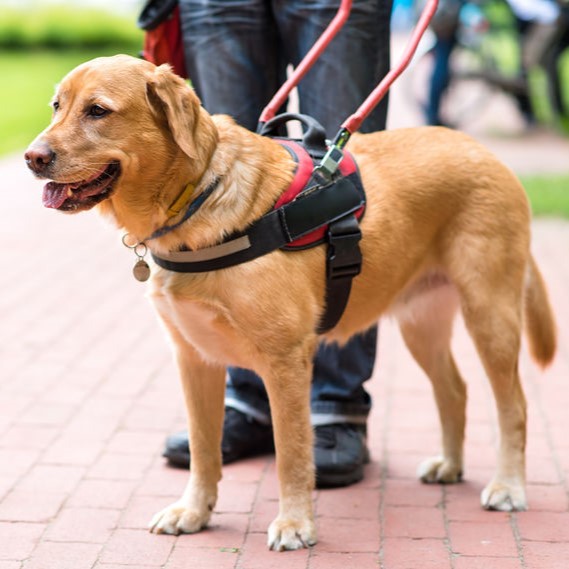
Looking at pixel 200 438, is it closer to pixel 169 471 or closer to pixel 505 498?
pixel 169 471

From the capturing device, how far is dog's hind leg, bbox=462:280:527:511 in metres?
3.77

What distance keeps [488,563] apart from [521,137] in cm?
1131

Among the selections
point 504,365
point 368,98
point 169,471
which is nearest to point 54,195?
point 368,98

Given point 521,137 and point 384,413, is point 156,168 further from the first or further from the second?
point 521,137

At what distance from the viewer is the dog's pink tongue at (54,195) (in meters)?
A: 3.09

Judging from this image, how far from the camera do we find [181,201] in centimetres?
325

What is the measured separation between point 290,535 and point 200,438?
1.62ft

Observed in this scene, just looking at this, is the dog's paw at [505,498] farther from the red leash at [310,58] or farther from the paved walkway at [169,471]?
the red leash at [310,58]

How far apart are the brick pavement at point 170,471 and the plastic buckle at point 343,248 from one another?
3.02ft

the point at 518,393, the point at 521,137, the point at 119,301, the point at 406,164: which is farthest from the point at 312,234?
the point at 521,137

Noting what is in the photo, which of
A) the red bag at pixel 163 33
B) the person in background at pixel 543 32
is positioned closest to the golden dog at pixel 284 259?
the red bag at pixel 163 33

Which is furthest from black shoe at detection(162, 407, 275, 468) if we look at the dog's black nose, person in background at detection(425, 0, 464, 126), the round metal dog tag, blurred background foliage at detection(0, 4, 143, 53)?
blurred background foliage at detection(0, 4, 143, 53)

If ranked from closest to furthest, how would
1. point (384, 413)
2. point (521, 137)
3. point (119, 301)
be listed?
point (384, 413)
point (119, 301)
point (521, 137)

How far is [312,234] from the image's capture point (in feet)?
11.3
